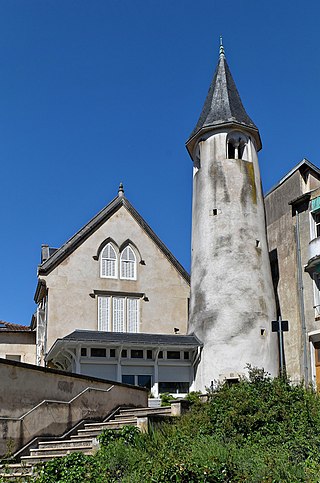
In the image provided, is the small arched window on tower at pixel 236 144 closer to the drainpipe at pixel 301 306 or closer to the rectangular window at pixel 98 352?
the drainpipe at pixel 301 306

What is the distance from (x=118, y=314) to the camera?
1267 inches

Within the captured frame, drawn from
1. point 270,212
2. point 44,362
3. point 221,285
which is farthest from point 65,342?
point 270,212

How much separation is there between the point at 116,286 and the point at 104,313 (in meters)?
1.42

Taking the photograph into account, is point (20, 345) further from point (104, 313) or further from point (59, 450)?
point (59, 450)

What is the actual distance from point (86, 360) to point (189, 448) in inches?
692

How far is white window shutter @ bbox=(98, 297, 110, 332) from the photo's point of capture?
31794 mm

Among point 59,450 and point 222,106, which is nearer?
point 59,450

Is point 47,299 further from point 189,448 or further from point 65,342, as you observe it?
point 189,448

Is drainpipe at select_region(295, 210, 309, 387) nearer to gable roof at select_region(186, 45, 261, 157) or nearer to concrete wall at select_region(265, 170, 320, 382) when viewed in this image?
concrete wall at select_region(265, 170, 320, 382)

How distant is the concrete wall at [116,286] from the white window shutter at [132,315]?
0.84ft

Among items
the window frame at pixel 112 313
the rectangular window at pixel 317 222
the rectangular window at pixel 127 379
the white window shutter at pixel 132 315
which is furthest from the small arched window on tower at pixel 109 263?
the rectangular window at pixel 317 222

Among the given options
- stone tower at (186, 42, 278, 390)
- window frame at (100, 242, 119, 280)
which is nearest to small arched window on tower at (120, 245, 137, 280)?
window frame at (100, 242, 119, 280)

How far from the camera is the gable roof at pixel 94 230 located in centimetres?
3159

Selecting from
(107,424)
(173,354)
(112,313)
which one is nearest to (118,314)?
(112,313)
